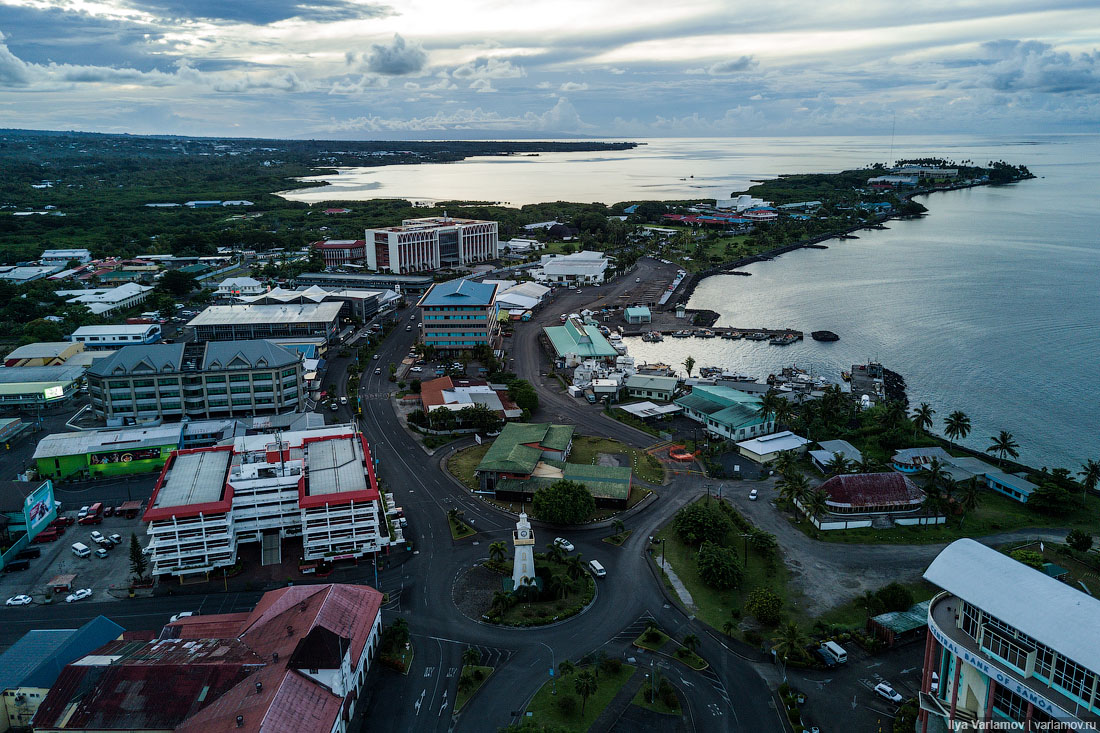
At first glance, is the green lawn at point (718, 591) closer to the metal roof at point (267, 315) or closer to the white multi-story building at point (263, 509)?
the white multi-story building at point (263, 509)

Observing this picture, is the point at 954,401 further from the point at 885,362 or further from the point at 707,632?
the point at 707,632

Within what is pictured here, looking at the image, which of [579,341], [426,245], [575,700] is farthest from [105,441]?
[426,245]

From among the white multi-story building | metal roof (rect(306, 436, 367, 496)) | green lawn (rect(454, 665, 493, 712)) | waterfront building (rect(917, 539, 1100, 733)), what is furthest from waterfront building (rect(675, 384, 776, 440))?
green lawn (rect(454, 665, 493, 712))

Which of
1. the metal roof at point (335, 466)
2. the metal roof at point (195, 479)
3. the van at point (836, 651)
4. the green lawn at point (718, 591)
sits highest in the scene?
the metal roof at point (335, 466)

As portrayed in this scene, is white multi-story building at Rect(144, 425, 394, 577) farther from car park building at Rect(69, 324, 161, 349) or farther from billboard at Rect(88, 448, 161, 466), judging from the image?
car park building at Rect(69, 324, 161, 349)

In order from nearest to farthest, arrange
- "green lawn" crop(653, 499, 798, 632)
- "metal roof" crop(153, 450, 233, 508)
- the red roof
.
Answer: "green lawn" crop(653, 499, 798, 632) → "metal roof" crop(153, 450, 233, 508) → the red roof

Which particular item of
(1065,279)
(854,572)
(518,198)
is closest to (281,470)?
(854,572)

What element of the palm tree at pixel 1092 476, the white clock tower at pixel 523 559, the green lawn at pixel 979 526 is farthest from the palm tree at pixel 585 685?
the palm tree at pixel 1092 476
